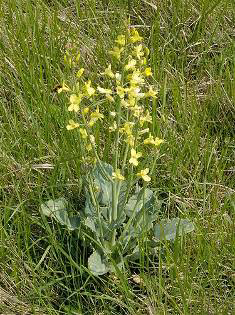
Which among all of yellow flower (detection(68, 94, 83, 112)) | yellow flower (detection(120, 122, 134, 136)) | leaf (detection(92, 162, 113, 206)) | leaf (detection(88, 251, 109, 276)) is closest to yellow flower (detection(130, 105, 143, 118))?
yellow flower (detection(120, 122, 134, 136))

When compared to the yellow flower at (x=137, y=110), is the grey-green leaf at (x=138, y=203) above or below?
below

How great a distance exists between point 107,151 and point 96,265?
0.52 meters

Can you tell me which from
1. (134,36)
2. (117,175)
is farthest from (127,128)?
(134,36)

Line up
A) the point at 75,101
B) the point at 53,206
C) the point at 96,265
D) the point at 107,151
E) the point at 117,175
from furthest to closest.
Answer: the point at 107,151 < the point at 53,206 < the point at 96,265 < the point at 117,175 < the point at 75,101

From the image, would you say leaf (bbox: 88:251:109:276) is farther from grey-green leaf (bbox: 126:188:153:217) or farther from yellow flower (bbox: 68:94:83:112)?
yellow flower (bbox: 68:94:83:112)

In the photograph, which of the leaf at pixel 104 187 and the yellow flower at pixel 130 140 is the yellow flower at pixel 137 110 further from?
the leaf at pixel 104 187

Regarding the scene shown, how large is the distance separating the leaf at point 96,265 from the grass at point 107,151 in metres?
0.05

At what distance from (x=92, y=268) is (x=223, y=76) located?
134 centimetres

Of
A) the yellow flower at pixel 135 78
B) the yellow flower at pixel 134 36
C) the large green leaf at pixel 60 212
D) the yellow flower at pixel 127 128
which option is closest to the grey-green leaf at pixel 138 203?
the large green leaf at pixel 60 212

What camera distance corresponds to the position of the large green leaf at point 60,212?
7.36 ft

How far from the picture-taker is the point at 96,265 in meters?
2.18

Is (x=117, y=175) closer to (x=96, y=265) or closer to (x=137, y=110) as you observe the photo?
(x=137, y=110)

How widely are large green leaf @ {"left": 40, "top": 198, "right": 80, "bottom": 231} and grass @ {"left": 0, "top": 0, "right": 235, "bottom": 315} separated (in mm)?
58

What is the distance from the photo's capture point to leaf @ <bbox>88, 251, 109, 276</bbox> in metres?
2.17
